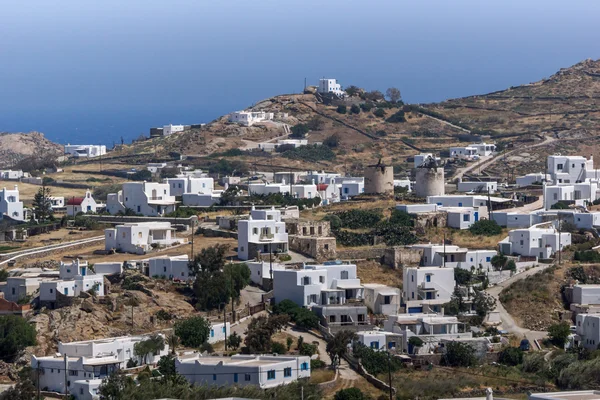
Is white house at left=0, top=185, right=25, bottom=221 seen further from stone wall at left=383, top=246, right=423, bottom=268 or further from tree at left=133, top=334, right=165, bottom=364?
tree at left=133, top=334, right=165, bottom=364

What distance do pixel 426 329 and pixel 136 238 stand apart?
1485 centimetres

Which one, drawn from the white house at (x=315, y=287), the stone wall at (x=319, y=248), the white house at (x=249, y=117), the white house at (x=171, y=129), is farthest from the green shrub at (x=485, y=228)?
the white house at (x=171, y=129)

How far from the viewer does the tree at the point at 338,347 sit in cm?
4591

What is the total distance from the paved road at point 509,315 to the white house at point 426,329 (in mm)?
2593

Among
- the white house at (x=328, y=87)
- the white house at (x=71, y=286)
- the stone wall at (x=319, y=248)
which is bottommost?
the white house at (x=71, y=286)

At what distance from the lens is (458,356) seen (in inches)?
1871

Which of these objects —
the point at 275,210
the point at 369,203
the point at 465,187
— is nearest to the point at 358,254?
the point at 275,210

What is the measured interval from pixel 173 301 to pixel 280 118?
183 ft

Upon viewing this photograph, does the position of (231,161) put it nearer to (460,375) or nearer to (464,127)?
(464,127)

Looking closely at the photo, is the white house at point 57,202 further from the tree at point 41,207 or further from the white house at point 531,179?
the white house at point 531,179

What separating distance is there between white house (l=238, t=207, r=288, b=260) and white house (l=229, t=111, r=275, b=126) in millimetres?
45863

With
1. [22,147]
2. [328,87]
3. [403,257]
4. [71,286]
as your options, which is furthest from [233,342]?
[22,147]

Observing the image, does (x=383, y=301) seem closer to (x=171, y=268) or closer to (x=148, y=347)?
(x=171, y=268)

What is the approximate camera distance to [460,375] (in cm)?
4622
